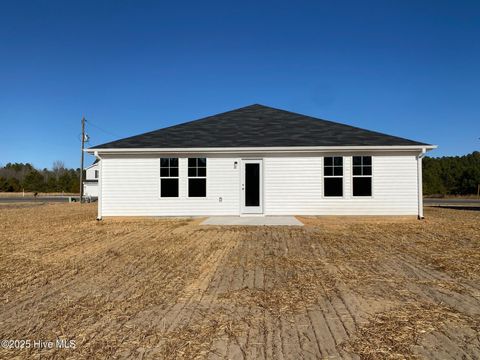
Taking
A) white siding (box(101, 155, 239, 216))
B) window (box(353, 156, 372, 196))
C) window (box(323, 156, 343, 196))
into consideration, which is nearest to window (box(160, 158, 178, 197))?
white siding (box(101, 155, 239, 216))

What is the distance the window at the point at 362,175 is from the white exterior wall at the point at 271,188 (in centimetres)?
18

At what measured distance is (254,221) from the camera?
43.3 ft

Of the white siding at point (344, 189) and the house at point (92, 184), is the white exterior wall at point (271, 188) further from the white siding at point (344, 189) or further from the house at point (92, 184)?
the house at point (92, 184)

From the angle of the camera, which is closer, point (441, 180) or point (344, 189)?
point (344, 189)

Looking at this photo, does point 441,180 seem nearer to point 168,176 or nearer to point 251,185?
point 251,185

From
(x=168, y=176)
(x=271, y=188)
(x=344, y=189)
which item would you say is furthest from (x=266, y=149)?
(x=168, y=176)

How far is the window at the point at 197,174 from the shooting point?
48.0 feet

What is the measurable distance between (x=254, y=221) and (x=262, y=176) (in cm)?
216

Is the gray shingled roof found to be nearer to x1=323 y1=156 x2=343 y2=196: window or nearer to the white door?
x1=323 y1=156 x2=343 y2=196: window

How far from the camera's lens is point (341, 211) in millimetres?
14320

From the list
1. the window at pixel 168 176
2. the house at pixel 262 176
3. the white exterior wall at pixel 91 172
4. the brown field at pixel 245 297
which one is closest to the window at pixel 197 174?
the house at pixel 262 176

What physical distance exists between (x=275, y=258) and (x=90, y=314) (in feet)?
13.1

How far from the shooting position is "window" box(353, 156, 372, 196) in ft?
46.8

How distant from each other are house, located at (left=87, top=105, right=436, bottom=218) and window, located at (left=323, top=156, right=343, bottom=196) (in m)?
0.04
